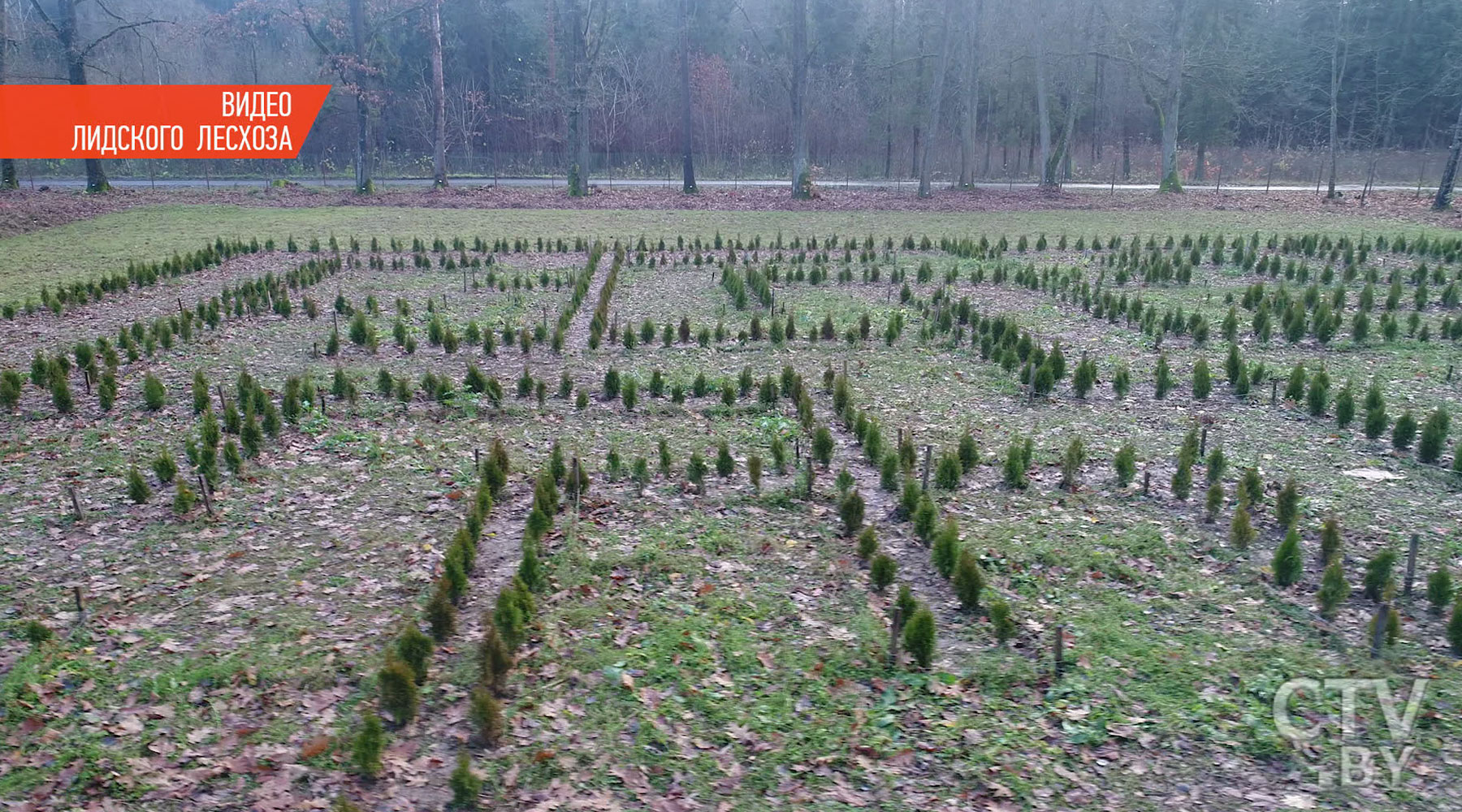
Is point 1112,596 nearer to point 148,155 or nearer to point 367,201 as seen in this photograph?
point 367,201

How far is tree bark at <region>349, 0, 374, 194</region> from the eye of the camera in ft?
105

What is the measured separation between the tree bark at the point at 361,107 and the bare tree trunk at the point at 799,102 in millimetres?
13984

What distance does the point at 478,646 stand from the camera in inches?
203

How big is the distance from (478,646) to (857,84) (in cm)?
4401

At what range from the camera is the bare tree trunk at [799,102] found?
30.2m

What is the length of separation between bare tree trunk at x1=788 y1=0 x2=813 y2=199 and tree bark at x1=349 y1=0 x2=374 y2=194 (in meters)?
14.0

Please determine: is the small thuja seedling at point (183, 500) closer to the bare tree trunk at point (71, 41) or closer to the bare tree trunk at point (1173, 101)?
the bare tree trunk at point (71, 41)

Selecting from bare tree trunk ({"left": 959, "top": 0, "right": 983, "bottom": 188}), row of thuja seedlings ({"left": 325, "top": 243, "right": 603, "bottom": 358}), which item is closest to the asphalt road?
bare tree trunk ({"left": 959, "top": 0, "right": 983, "bottom": 188})

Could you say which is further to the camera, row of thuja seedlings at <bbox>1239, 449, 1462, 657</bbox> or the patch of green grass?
the patch of green grass

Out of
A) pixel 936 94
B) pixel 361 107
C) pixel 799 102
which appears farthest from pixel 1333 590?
pixel 361 107

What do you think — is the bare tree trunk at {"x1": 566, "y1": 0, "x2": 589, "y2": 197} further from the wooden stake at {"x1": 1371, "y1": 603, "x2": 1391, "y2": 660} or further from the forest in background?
the wooden stake at {"x1": 1371, "y1": 603, "x2": 1391, "y2": 660}

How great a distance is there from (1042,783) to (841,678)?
112 centimetres

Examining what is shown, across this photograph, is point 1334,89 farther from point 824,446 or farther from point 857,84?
point 824,446

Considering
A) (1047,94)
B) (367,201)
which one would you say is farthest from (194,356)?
(1047,94)
